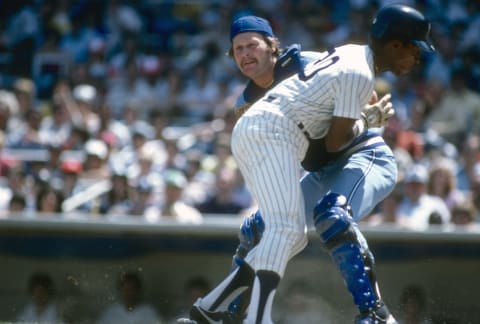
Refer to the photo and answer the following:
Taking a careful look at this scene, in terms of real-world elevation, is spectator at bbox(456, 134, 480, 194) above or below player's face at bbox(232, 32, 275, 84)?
below

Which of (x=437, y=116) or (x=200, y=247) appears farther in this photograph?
(x=437, y=116)

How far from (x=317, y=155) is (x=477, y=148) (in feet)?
17.9

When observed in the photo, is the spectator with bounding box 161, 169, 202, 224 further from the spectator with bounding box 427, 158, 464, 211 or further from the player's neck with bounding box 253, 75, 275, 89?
the player's neck with bounding box 253, 75, 275, 89

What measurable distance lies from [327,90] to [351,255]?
0.85 metres

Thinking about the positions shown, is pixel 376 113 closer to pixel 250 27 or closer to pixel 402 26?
pixel 402 26

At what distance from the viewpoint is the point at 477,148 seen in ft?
34.6

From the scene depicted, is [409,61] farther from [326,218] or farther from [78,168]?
[78,168]

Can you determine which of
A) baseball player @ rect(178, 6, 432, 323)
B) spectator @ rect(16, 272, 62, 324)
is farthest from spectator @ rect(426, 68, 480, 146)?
baseball player @ rect(178, 6, 432, 323)

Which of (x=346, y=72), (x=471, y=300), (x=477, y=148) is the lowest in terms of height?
(x=471, y=300)

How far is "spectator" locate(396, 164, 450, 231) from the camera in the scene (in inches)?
366

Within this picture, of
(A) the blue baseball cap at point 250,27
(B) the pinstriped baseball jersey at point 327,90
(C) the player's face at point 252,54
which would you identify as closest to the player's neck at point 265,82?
(C) the player's face at point 252,54

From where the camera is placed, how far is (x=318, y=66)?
517 cm

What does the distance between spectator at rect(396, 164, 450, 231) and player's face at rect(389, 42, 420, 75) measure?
4.16 m

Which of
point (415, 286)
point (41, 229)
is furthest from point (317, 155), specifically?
point (41, 229)
